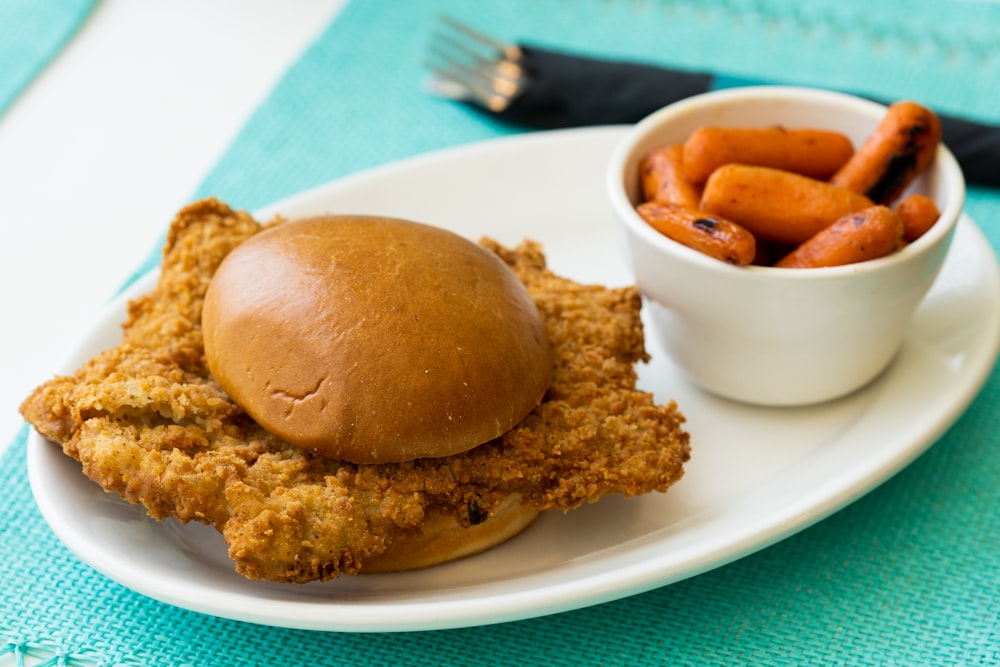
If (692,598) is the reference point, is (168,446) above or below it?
above

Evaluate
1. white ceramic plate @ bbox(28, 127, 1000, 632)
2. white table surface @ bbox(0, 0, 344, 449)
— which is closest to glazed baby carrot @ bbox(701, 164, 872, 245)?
white ceramic plate @ bbox(28, 127, 1000, 632)

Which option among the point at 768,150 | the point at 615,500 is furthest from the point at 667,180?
the point at 615,500

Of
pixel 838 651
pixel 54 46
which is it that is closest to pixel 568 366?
pixel 838 651

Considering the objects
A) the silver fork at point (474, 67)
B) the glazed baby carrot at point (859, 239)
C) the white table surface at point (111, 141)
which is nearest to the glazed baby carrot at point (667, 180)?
the glazed baby carrot at point (859, 239)

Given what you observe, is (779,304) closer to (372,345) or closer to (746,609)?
(746,609)

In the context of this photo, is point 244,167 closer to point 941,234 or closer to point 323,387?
point 323,387

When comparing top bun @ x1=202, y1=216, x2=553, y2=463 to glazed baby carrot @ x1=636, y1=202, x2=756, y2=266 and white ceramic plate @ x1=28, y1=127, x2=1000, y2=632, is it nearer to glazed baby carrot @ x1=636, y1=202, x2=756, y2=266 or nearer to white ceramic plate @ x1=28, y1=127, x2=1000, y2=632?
white ceramic plate @ x1=28, y1=127, x2=1000, y2=632
